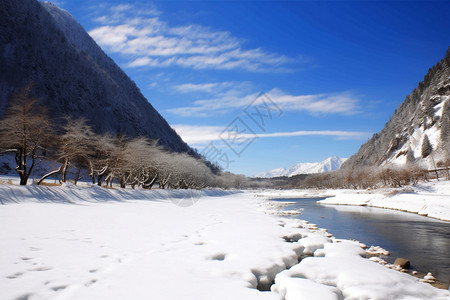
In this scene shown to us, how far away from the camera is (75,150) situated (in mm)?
28469

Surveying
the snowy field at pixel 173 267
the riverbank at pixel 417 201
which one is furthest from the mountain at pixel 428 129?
the snowy field at pixel 173 267

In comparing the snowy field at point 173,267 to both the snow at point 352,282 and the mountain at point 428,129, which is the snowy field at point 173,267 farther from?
the mountain at point 428,129

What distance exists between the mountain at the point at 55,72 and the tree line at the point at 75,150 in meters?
32.2

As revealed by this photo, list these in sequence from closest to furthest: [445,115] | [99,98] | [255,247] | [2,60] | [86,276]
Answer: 1. [86,276]
2. [255,247]
3. [2,60]
4. [445,115]
5. [99,98]

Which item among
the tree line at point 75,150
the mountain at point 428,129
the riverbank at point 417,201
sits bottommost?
the riverbank at point 417,201

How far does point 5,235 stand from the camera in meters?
8.55

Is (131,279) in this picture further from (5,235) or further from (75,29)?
(75,29)

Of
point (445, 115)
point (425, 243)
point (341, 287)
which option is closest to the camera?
point (341, 287)

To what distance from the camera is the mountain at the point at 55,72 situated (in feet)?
268

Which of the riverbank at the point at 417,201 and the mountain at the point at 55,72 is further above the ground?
the mountain at the point at 55,72

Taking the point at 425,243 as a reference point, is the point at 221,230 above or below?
above

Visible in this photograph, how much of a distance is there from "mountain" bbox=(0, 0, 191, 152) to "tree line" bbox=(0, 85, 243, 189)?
3223cm

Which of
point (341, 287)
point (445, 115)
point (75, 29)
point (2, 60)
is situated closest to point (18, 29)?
point (2, 60)

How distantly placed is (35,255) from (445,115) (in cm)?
12699
